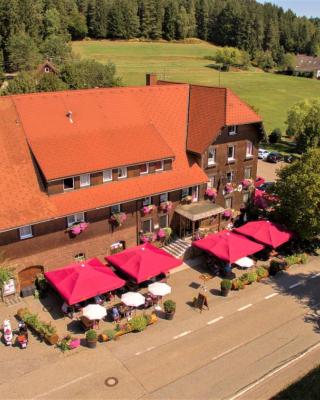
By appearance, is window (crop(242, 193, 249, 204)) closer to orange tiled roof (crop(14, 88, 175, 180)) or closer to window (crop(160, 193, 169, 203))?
window (crop(160, 193, 169, 203))

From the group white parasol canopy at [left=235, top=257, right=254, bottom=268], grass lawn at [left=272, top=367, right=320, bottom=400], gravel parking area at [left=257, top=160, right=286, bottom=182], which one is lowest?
grass lawn at [left=272, top=367, right=320, bottom=400]

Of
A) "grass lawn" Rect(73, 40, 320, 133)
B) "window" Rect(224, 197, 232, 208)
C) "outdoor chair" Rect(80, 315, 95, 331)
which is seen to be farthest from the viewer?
"grass lawn" Rect(73, 40, 320, 133)

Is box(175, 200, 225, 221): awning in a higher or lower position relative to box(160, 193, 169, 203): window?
lower

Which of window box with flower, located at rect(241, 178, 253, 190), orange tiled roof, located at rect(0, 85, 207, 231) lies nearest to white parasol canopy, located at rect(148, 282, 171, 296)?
orange tiled roof, located at rect(0, 85, 207, 231)

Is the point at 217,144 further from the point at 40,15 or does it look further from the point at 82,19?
the point at 82,19

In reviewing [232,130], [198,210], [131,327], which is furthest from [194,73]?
[131,327]

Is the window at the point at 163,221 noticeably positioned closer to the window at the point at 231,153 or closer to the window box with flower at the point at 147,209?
the window box with flower at the point at 147,209

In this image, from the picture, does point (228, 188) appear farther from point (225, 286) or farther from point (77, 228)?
point (77, 228)
